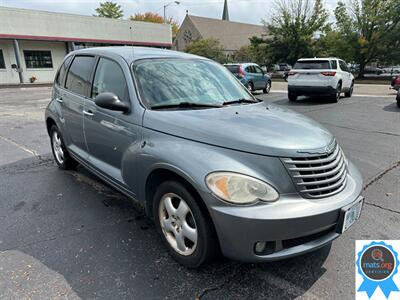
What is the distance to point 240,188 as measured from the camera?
209 centimetres

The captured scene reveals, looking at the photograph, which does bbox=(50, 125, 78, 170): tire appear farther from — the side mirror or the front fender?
the front fender

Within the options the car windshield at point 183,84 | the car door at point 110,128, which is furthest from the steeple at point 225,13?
the car door at point 110,128

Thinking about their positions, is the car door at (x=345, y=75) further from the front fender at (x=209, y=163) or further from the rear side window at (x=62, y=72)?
the front fender at (x=209, y=163)

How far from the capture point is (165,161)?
242 centimetres

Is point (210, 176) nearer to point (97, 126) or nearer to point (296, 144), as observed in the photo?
point (296, 144)

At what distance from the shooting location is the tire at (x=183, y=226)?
226 centimetres

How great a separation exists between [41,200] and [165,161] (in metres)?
2.29

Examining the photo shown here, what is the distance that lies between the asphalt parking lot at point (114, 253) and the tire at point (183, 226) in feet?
0.54

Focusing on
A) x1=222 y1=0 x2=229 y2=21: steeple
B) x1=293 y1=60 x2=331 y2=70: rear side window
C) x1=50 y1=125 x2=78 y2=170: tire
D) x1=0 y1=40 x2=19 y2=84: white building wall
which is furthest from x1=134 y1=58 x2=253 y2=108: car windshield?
x1=222 y1=0 x2=229 y2=21: steeple

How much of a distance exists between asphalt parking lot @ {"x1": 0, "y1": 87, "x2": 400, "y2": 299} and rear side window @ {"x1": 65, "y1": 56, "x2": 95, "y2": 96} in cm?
133

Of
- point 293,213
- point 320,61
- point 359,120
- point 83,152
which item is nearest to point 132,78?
point 83,152

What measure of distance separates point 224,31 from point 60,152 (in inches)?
2339

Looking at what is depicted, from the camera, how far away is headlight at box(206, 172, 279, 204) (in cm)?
208

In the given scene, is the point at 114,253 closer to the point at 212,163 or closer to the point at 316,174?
the point at 212,163
